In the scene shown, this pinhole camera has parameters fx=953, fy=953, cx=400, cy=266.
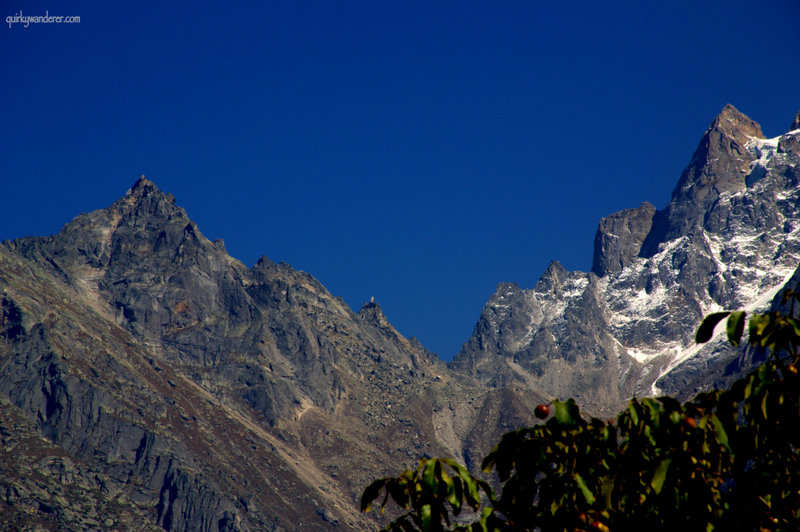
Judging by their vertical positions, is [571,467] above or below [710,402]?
below

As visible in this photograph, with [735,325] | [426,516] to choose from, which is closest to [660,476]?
[735,325]

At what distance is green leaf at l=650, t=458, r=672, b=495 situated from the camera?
14.2m

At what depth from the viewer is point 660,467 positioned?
14414 mm

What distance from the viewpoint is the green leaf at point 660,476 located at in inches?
559

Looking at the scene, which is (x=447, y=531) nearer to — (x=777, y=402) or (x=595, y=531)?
(x=595, y=531)

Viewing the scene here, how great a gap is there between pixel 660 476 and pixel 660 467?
0.20 m

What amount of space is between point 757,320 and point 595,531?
14.0 feet

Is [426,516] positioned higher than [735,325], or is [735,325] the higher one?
[735,325]

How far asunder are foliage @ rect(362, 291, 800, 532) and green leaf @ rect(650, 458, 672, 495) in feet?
0.05

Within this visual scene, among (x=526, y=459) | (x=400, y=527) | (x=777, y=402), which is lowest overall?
(x=400, y=527)

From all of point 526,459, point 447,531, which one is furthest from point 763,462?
point 447,531

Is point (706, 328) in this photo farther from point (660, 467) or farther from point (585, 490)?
point (585, 490)

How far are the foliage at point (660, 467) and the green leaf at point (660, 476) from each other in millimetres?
15

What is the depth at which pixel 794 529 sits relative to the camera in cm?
1544
